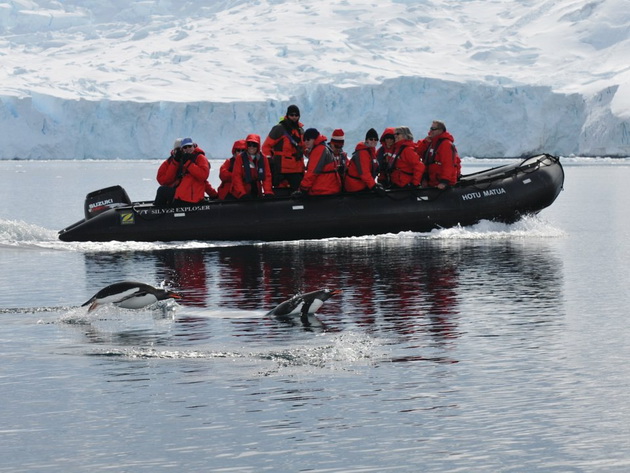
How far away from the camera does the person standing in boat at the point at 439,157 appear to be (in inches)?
593

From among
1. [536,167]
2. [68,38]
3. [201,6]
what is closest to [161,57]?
[68,38]

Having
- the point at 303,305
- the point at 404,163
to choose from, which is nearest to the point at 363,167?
the point at 404,163

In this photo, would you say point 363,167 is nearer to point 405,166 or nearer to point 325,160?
point 325,160

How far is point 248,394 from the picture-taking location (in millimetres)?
6102

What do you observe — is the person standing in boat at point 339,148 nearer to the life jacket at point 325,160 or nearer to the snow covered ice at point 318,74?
the life jacket at point 325,160

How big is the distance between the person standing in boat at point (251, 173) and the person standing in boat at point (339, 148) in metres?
0.98

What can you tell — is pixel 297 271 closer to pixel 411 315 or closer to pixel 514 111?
pixel 411 315

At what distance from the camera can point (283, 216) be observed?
14.9 metres

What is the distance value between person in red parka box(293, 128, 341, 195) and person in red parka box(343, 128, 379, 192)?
0.58ft

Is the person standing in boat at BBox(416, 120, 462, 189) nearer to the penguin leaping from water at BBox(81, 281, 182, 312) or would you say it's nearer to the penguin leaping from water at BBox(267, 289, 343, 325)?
the penguin leaping from water at BBox(267, 289, 343, 325)

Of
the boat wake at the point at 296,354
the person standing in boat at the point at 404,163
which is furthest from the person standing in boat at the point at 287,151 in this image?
the boat wake at the point at 296,354

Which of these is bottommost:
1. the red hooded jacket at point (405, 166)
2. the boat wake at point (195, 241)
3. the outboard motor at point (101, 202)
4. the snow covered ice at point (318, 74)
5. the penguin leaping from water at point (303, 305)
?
the penguin leaping from water at point (303, 305)

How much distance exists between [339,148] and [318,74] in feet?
186

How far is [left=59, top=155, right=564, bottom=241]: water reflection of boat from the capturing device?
14.9 meters
